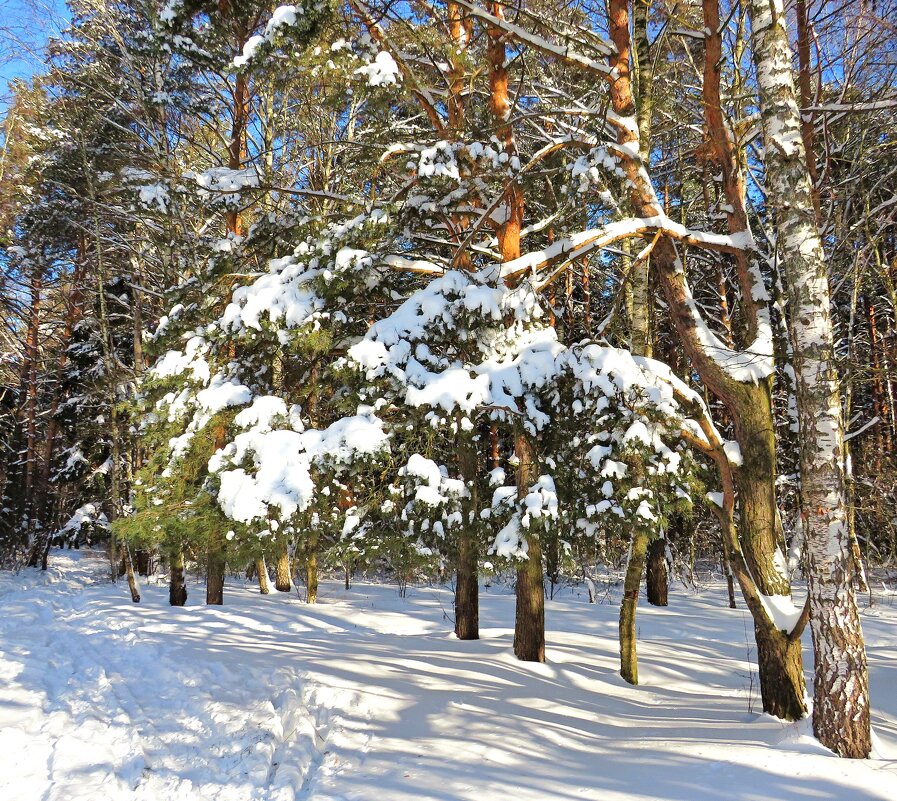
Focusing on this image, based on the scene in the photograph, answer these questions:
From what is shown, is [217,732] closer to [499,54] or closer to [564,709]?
[564,709]

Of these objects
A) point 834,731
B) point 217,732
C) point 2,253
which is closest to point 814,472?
point 834,731

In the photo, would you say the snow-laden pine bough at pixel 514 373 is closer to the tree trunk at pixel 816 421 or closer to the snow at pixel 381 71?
the snow at pixel 381 71

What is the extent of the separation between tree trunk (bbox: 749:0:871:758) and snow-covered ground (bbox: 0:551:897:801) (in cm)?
42

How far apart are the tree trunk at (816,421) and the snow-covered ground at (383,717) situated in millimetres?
423

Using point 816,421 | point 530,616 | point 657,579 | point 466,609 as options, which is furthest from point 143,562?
point 816,421

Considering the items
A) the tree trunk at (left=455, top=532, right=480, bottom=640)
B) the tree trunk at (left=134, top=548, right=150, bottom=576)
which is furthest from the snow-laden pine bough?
the tree trunk at (left=134, top=548, right=150, bottom=576)

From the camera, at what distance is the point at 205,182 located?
8453 millimetres

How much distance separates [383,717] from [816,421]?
4518mm

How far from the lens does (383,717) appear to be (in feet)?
19.8

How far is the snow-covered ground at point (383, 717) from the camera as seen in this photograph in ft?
14.6

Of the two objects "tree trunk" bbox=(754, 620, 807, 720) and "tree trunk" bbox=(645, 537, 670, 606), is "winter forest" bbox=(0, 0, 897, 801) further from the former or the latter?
"tree trunk" bbox=(645, 537, 670, 606)

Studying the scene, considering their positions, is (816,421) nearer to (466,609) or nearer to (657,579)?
(466,609)

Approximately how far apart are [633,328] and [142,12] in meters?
10.7

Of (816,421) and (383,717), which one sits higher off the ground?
(816,421)
